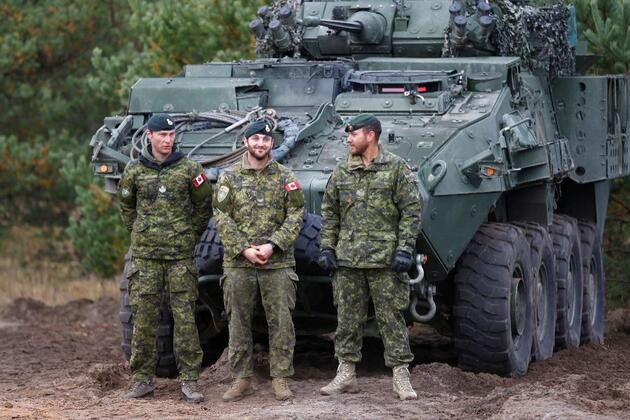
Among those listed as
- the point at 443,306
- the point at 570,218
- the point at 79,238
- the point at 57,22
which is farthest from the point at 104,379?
the point at 57,22

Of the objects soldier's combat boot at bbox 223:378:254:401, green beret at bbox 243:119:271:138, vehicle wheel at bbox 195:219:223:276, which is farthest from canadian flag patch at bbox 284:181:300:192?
soldier's combat boot at bbox 223:378:254:401

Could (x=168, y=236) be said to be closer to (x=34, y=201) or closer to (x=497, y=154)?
(x=497, y=154)

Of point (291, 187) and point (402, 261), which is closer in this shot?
point (402, 261)

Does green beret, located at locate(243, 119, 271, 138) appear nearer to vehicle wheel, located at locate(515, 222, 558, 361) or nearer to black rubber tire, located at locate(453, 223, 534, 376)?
black rubber tire, located at locate(453, 223, 534, 376)

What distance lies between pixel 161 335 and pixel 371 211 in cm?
216

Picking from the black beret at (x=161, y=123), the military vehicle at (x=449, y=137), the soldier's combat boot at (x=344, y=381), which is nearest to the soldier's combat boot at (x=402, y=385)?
the soldier's combat boot at (x=344, y=381)

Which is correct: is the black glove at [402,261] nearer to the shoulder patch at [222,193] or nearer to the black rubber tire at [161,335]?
the shoulder patch at [222,193]

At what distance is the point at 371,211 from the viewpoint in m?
9.73

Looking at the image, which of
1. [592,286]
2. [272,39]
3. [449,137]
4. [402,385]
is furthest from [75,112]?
[402,385]

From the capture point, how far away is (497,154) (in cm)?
1089

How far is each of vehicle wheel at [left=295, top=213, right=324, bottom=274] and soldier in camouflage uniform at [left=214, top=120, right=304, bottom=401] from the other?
0.33 metres

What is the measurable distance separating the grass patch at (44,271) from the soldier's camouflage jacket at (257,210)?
9.88 m

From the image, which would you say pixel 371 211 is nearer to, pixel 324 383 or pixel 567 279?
pixel 324 383

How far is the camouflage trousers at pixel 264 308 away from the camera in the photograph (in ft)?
31.9
